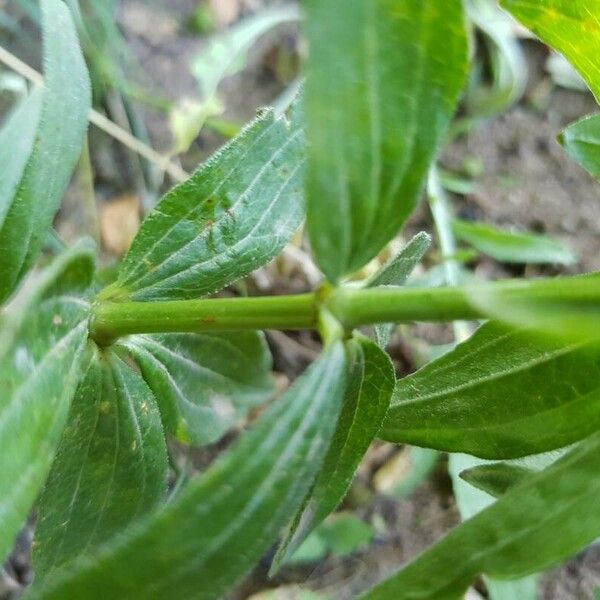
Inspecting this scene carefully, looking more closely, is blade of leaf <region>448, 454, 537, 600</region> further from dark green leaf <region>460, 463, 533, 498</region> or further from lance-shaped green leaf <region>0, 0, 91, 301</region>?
lance-shaped green leaf <region>0, 0, 91, 301</region>

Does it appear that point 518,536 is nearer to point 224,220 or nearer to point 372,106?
point 372,106

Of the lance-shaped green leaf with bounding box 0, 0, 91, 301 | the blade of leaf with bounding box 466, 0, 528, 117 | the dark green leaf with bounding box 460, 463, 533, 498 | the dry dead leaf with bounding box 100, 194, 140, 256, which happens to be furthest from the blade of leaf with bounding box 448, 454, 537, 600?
the blade of leaf with bounding box 466, 0, 528, 117

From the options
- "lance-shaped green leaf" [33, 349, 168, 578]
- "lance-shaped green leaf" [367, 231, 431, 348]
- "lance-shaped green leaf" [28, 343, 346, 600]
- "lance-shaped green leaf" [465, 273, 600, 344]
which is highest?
"lance-shaped green leaf" [465, 273, 600, 344]

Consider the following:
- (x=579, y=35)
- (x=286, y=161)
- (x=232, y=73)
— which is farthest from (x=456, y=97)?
(x=232, y=73)

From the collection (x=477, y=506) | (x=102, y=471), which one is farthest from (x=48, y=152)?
(x=477, y=506)

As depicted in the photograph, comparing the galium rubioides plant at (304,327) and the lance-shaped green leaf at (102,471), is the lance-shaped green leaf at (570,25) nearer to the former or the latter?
the galium rubioides plant at (304,327)

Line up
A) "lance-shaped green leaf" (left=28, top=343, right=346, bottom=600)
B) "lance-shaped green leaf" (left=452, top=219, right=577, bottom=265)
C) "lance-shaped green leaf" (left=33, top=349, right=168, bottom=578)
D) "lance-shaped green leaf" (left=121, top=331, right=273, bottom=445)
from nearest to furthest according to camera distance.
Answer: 1. "lance-shaped green leaf" (left=28, top=343, right=346, bottom=600)
2. "lance-shaped green leaf" (left=33, top=349, right=168, bottom=578)
3. "lance-shaped green leaf" (left=121, top=331, right=273, bottom=445)
4. "lance-shaped green leaf" (left=452, top=219, right=577, bottom=265)

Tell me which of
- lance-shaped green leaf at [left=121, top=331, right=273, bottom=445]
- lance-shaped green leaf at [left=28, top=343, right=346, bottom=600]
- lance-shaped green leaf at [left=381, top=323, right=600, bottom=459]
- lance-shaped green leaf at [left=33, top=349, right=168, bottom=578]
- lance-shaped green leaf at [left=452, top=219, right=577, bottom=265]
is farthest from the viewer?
lance-shaped green leaf at [left=452, top=219, right=577, bottom=265]
